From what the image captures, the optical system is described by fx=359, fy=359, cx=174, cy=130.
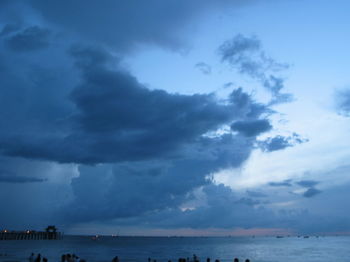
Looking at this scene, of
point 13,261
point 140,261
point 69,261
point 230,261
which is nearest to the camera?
point 69,261

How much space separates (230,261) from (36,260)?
185ft

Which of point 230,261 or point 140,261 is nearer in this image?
point 140,261

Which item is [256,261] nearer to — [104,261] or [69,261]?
[104,261]

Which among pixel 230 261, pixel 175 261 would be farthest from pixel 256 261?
pixel 175 261

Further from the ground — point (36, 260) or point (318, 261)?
point (36, 260)

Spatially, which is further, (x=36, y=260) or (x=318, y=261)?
(x=318, y=261)

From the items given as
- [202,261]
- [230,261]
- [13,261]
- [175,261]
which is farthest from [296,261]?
[13,261]

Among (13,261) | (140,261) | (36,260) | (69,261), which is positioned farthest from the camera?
(140,261)

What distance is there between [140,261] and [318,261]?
1704 inches

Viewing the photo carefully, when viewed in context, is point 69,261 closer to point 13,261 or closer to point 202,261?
point 13,261

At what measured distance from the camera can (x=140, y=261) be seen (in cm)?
8144

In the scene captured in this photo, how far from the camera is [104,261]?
82438mm

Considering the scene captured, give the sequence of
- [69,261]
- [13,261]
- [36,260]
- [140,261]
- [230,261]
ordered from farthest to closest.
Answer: [230,261], [140,261], [13,261], [36,260], [69,261]

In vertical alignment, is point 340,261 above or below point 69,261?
below
